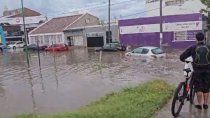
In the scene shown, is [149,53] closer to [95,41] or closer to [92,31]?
[95,41]

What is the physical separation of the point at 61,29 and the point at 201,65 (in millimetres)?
70790

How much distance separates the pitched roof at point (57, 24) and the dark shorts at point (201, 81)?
230ft

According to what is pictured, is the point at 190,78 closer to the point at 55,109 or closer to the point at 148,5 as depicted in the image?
the point at 55,109

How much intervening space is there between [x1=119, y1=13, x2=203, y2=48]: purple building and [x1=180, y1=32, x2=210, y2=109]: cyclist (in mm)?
44640

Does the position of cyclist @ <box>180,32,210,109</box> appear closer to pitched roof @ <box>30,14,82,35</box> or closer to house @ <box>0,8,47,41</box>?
pitched roof @ <box>30,14,82,35</box>

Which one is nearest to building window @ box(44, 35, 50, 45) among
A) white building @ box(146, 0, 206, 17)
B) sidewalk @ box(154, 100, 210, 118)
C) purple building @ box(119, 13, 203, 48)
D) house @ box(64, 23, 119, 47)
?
house @ box(64, 23, 119, 47)

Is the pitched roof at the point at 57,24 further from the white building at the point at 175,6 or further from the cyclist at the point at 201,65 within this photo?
the cyclist at the point at 201,65

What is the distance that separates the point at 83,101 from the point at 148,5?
62796mm

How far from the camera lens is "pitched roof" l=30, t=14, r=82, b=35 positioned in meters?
79.2

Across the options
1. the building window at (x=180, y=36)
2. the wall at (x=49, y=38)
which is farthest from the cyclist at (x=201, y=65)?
the wall at (x=49, y=38)

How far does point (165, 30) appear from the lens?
55875 millimetres

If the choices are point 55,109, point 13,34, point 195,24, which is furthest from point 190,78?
point 13,34

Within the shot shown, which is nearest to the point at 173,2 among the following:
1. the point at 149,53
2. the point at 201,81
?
the point at 149,53

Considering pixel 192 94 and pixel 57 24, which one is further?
pixel 57 24
